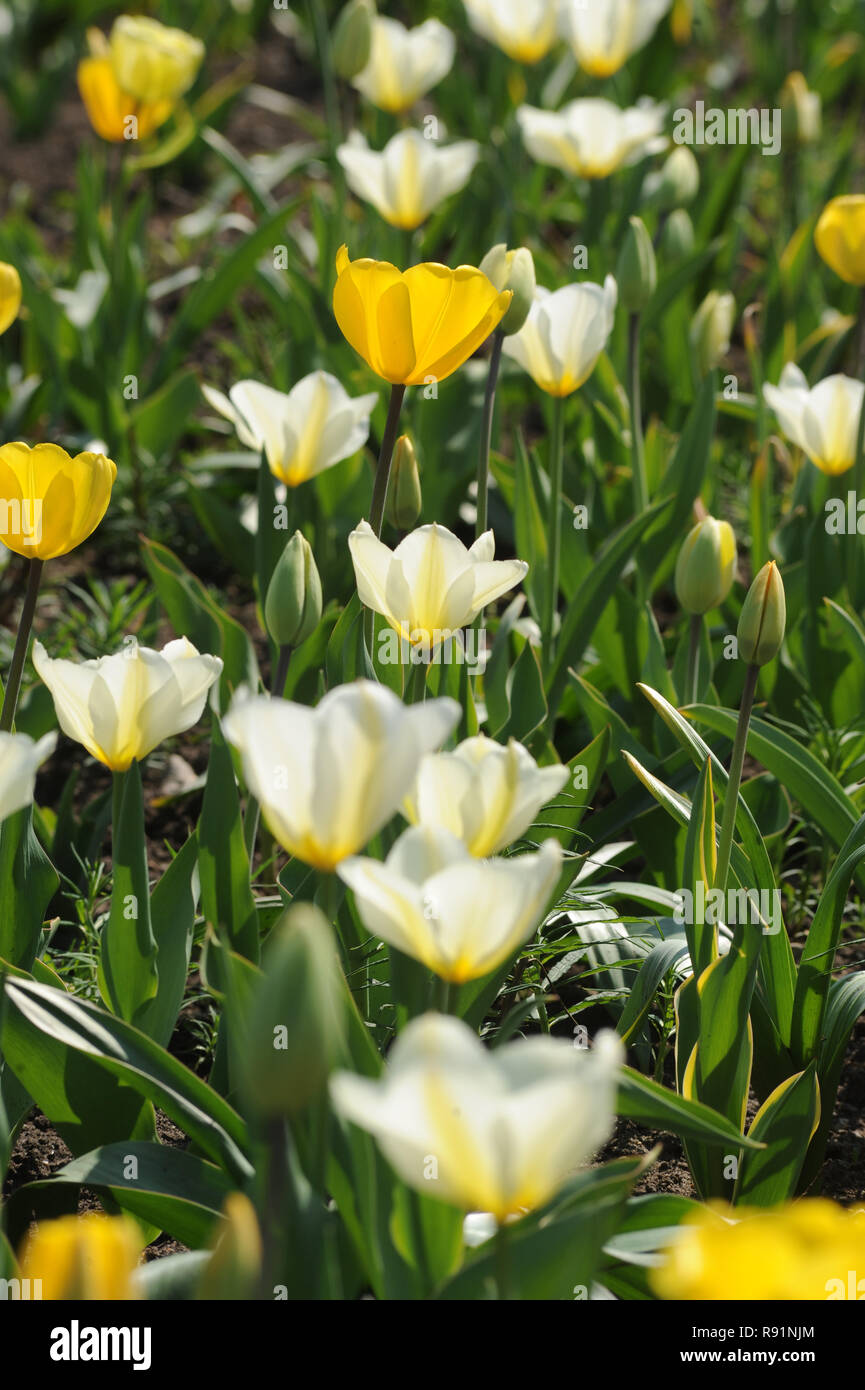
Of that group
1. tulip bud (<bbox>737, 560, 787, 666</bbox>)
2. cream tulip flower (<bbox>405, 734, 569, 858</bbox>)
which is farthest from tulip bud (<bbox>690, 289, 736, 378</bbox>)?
cream tulip flower (<bbox>405, 734, 569, 858</bbox>)

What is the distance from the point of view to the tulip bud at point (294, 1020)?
798 millimetres

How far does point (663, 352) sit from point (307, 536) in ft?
3.51

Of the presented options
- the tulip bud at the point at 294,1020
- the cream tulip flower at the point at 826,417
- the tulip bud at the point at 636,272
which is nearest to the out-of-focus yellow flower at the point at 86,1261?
the tulip bud at the point at 294,1020

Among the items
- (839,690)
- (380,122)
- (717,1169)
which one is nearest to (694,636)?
(839,690)

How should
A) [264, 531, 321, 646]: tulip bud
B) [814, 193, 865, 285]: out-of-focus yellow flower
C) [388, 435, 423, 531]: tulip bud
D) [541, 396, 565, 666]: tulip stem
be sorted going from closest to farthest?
[264, 531, 321, 646]: tulip bud, [388, 435, 423, 531]: tulip bud, [541, 396, 565, 666]: tulip stem, [814, 193, 865, 285]: out-of-focus yellow flower

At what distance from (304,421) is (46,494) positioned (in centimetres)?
45

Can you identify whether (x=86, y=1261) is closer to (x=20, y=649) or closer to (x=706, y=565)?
(x=20, y=649)

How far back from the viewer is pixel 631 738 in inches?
71.4

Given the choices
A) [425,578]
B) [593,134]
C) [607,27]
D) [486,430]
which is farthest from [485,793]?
[607,27]

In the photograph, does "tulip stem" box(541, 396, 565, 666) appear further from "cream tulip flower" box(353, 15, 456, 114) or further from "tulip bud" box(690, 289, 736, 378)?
"cream tulip flower" box(353, 15, 456, 114)

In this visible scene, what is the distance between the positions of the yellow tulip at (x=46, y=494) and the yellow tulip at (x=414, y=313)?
0.30 metres

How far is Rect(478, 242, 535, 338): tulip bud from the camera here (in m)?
1.64

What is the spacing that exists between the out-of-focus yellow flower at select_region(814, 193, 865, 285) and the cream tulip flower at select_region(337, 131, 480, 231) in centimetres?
63
